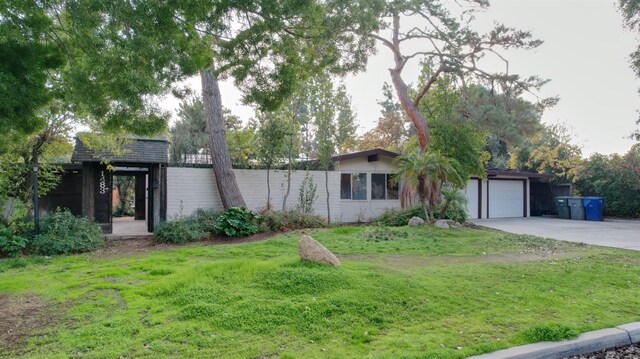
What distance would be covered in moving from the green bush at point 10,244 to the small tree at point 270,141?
6.56 m

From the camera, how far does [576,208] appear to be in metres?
18.2

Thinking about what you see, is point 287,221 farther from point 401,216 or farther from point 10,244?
point 10,244

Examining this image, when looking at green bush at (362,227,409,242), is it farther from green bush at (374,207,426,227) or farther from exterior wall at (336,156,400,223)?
exterior wall at (336,156,400,223)

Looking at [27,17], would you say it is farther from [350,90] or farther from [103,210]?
[350,90]

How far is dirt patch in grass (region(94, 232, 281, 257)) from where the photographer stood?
8938 mm

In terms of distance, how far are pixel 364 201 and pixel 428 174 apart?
4.61 meters

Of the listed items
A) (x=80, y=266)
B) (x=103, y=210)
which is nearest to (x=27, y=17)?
(x=80, y=266)

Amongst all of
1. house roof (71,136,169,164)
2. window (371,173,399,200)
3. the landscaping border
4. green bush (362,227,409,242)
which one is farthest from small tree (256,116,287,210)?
the landscaping border

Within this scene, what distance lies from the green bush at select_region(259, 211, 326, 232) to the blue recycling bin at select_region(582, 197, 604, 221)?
12.5 meters

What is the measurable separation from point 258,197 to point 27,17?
32.9ft

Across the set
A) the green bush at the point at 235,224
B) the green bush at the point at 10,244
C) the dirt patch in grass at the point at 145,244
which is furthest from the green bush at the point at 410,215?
the green bush at the point at 10,244

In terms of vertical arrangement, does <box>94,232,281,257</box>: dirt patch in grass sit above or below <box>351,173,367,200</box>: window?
below

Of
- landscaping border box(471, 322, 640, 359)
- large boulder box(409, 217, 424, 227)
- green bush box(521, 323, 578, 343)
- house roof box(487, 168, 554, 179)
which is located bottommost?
landscaping border box(471, 322, 640, 359)

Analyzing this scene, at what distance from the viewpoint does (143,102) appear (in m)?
4.39
